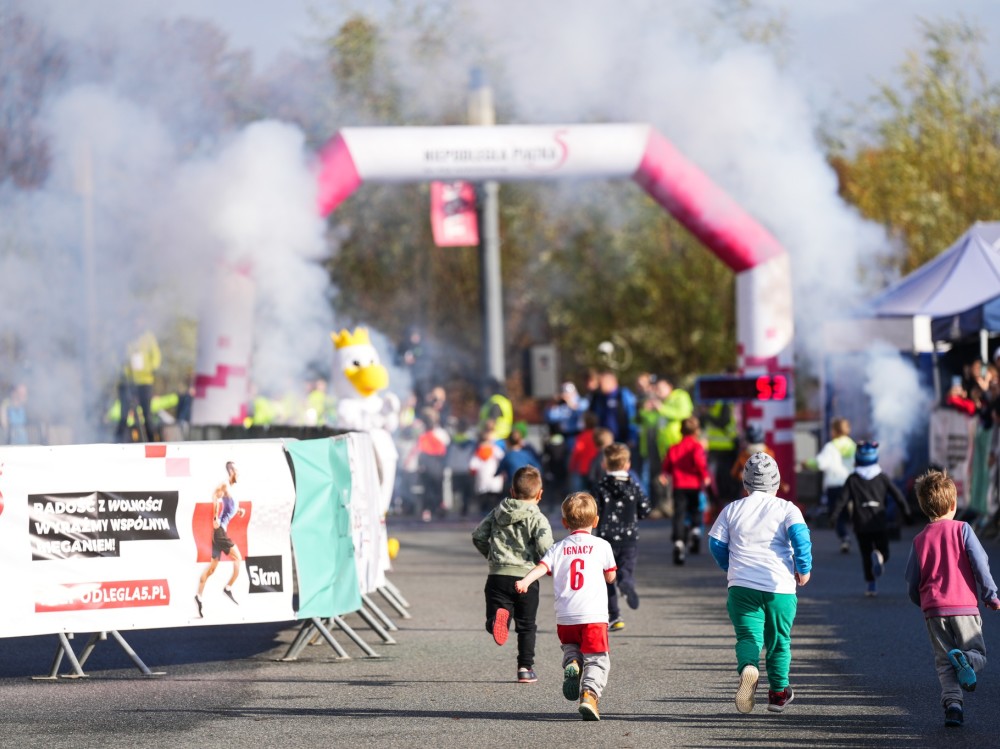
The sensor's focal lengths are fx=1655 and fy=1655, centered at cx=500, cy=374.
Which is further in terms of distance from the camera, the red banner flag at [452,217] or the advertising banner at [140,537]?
the red banner flag at [452,217]

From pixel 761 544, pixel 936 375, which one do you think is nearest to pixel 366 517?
pixel 761 544

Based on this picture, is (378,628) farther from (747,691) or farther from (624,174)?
(624,174)

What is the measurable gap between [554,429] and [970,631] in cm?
1749

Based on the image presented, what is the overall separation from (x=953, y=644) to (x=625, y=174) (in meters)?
13.0

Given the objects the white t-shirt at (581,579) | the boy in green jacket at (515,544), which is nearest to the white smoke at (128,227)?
the boy in green jacket at (515,544)

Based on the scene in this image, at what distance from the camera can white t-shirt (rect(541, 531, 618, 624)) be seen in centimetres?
799

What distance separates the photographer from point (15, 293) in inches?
663

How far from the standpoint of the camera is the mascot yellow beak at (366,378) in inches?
633

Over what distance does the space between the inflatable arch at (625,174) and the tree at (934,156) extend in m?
12.3

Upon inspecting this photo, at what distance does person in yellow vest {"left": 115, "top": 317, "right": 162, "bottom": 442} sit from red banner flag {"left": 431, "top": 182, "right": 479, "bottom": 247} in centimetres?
456

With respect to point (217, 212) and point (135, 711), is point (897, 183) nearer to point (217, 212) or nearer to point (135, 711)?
point (217, 212)

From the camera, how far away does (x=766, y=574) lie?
7.86 metres

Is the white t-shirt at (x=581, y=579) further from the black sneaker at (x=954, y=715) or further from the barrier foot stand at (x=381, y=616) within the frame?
the barrier foot stand at (x=381, y=616)

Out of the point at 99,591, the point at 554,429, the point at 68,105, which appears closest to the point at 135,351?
the point at 68,105
